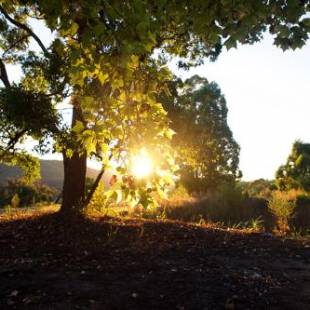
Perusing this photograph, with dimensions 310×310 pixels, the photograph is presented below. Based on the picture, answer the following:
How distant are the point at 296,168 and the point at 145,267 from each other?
30.9 metres

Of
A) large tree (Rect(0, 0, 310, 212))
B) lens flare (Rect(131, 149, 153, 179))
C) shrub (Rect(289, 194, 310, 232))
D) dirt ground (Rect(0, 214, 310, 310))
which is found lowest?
dirt ground (Rect(0, 214, 310, 310))

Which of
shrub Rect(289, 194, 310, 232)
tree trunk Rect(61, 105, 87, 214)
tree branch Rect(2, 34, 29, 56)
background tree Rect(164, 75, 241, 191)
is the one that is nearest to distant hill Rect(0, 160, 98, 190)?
background tree Rect(164, 75, 241, 191)

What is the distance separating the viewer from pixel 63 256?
7.23 meters

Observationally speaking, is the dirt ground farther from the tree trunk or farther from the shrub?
the shrub

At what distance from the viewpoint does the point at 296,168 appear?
115 ft

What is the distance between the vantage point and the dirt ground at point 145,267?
5.16m

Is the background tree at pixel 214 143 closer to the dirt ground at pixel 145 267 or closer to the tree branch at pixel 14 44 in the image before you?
the tree branch at pixel 14 44

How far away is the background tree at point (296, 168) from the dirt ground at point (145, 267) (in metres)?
24.4

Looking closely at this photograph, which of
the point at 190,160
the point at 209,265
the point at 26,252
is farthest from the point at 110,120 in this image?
the point at 190,160

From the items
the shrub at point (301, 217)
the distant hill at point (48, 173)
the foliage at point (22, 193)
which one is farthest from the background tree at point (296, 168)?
the distant hill at point (48, 173)

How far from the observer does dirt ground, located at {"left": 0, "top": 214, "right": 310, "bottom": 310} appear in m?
5.16

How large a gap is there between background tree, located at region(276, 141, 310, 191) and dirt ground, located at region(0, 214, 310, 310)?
24397 mm

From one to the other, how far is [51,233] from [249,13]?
6.45 metres

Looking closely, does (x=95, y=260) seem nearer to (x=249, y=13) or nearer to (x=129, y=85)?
(x=129, y=85)
